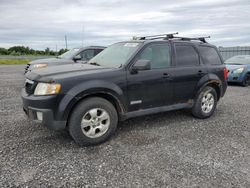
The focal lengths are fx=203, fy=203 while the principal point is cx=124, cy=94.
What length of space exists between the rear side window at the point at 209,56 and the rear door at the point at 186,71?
0.20 m

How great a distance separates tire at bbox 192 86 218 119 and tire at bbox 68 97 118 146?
212 cm

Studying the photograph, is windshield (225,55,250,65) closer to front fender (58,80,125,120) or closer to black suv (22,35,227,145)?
black suv (22,35,227,145)

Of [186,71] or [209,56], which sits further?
[209,56]

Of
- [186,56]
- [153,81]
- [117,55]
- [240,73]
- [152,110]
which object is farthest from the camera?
[240,73]

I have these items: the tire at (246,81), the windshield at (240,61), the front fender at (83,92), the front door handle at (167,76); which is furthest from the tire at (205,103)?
the windshield at (240,61)

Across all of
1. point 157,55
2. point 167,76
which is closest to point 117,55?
point 157,55

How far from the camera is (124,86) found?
354 centimetres

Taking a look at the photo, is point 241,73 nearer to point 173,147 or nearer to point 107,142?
point 173,147

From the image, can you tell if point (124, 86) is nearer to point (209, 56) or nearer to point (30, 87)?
point (30, 87)

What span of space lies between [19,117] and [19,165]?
212 cm

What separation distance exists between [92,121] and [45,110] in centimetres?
75

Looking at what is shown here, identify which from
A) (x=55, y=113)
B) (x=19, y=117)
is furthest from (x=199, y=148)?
(x=19, y=117)

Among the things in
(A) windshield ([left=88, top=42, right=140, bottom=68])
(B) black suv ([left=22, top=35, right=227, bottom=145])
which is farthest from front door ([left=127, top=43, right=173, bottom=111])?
(A) windshield ([left=88, top=42, right=140, bottom=68])

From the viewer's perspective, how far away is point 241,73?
9.21 m
